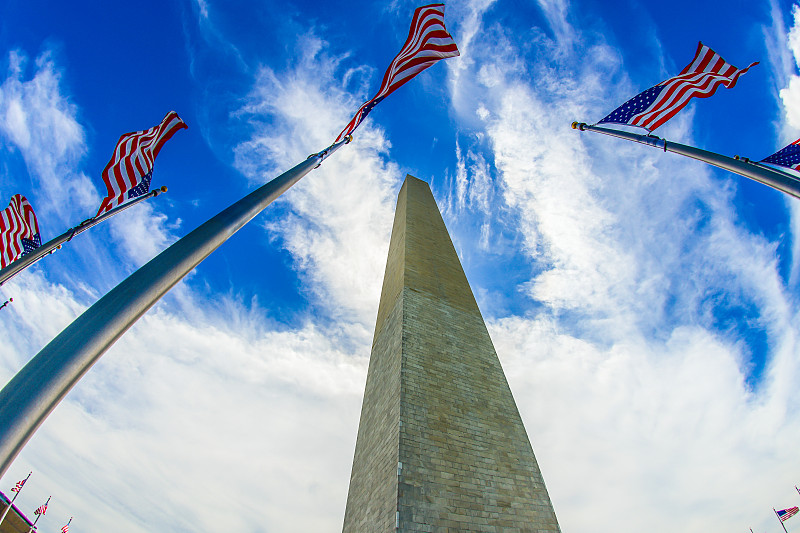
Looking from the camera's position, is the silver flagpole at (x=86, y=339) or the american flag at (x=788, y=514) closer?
the silver flagpole at (x=86, y=339)

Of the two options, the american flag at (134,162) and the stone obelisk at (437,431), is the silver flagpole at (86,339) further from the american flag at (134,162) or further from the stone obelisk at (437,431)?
the stone obelisk at (437,431)

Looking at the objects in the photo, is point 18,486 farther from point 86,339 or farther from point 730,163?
point 730,163

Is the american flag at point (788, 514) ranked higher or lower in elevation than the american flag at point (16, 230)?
higher

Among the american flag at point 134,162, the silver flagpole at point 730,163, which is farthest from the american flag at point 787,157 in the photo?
the american flag at point 134,162

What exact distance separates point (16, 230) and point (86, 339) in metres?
9.73

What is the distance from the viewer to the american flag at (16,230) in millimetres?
8953

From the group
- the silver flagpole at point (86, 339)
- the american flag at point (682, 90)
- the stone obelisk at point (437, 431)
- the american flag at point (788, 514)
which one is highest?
the american flag at point (788, 514)

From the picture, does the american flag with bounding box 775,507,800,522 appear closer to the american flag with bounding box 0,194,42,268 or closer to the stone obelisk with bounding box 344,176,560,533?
the stone obelisk with bounding box 344,176,560,533

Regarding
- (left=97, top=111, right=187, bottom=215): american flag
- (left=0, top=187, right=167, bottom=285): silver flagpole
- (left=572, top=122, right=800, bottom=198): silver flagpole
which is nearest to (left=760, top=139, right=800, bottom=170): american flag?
(left=572, top=122, right=800, bottom=198): silver flagpole

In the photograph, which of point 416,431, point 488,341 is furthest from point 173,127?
point 488,341

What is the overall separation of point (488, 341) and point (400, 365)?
3.75 meters

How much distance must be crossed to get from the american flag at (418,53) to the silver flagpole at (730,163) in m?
3.77

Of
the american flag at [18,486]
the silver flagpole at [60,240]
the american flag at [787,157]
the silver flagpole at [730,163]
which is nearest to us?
the silver flagpole at [730,163]

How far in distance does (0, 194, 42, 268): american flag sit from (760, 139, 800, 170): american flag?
15832mm
